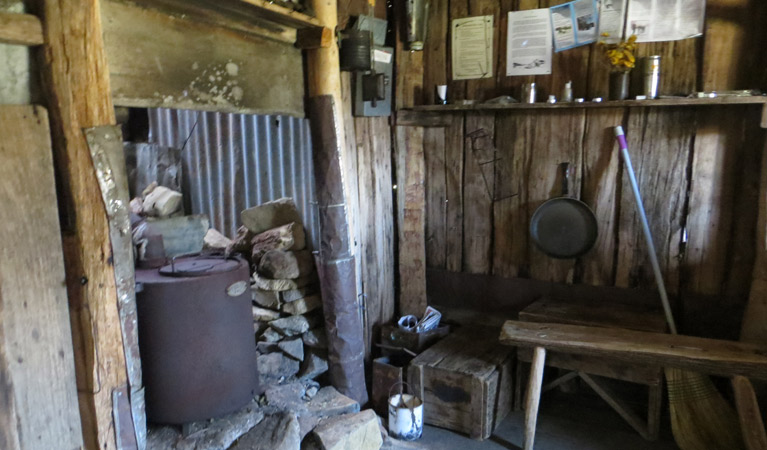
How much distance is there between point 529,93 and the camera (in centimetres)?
304

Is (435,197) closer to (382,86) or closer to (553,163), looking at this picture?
(553,163)

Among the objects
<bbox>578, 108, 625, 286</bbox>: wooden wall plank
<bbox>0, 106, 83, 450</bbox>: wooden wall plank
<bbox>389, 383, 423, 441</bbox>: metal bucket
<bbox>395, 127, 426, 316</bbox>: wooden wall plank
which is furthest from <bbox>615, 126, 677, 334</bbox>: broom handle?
<bbox>0, 106, 83, 450</bbox>: wooden wall plank

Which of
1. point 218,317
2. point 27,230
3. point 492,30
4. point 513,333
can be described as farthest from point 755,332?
point 27,230

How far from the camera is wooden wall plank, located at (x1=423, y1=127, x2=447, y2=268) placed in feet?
11.3

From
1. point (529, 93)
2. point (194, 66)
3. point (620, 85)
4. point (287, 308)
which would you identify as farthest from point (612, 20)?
point (287, 308)

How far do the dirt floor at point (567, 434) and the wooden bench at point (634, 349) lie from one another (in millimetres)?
227

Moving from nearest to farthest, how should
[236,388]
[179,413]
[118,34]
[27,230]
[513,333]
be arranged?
1. [27,230]
2. [118,34]
3. [179,413]
4. [236,388]
5. [513,333]

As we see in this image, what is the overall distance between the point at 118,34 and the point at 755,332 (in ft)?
10.2

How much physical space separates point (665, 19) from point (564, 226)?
1.19m

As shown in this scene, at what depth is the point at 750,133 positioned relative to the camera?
2723mm

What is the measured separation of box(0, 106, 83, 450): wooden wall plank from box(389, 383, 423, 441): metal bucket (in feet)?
5.08

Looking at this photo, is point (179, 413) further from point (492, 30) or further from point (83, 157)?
point (492, 30)

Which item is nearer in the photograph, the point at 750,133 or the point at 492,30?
the point at 750,133

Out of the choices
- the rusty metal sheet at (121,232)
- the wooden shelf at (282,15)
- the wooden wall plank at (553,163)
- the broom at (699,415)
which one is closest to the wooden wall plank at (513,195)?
the wooden wall plank at (553,163)
